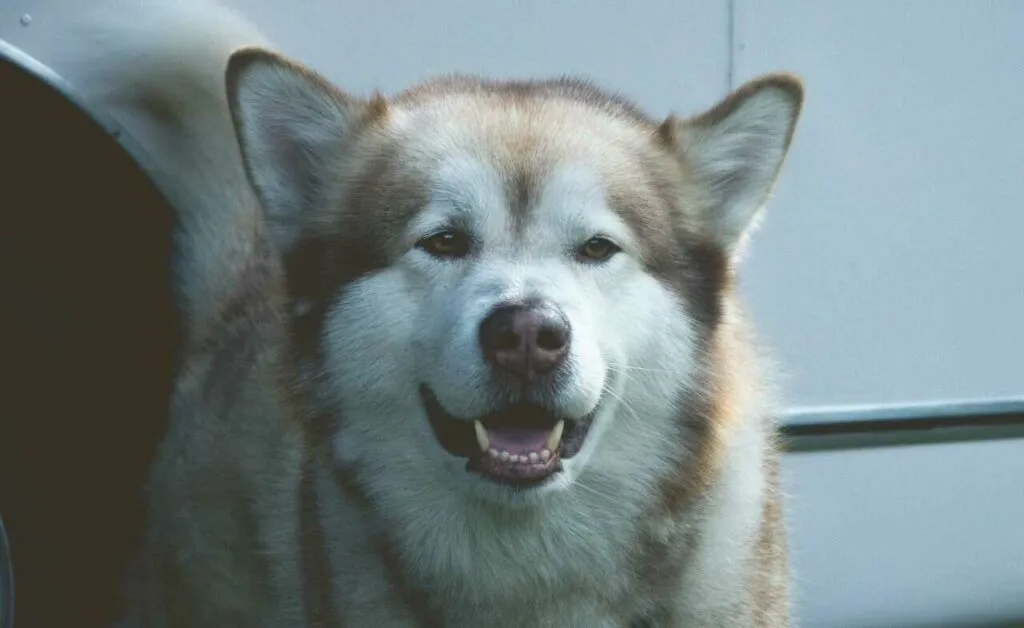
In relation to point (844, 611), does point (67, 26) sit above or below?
above

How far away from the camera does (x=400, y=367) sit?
12.1 feet

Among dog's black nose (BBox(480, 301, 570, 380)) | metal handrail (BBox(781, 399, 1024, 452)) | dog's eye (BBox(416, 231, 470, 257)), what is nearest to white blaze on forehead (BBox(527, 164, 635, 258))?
dog's eye (BBox(416, 231, 470, 257))

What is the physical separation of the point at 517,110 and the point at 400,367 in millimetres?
667

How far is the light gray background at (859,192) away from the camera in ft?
13.7

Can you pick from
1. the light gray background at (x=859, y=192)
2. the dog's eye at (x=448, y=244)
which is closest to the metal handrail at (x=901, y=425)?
the light gray background at (x=859, y=192)

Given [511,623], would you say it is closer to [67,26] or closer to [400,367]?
[400,367]

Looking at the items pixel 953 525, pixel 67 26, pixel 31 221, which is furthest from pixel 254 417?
pixel 953 525

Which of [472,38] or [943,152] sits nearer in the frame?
[472,38]

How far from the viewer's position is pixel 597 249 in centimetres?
364

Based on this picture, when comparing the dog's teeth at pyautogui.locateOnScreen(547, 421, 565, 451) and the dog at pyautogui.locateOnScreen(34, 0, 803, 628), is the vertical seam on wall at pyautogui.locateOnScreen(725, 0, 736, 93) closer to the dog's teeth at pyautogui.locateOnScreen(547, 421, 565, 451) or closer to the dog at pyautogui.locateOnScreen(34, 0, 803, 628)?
the dog at pyautogui.locateOnScreen(34, 0, 803, 628)

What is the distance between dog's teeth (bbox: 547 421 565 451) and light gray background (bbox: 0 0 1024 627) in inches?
39.1

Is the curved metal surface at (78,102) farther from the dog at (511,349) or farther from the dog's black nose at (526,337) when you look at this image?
the dog's black nose at (526,337)

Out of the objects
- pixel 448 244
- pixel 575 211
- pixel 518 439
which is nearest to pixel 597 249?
pixel 575 211

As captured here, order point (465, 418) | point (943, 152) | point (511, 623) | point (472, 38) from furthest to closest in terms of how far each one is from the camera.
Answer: point (943, 152) < point (472, 38) < point (511, 623) < point (465, 418)
